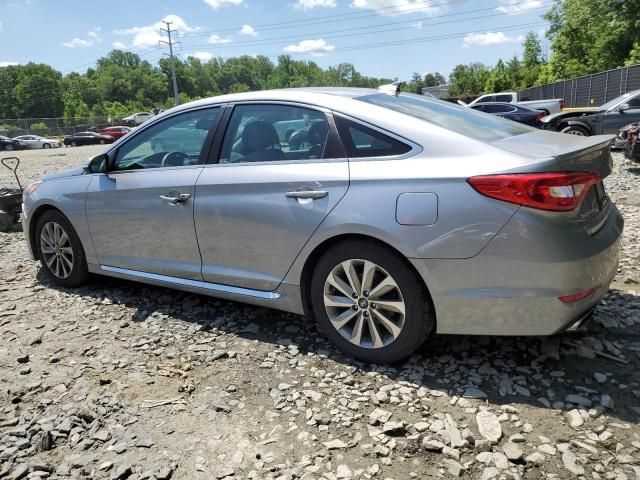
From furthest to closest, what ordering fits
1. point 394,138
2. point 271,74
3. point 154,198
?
1. point 271,74
2. point 154,198
3. point 394,138

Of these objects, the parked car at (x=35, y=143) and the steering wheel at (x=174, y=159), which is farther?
the parked car at (x=35, y=143)

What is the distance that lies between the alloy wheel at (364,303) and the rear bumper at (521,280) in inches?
9.9

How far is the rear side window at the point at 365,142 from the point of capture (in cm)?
303

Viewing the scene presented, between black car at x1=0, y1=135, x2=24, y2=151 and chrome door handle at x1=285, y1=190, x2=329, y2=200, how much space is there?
163 ft

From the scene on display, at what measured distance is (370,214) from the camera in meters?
2.94

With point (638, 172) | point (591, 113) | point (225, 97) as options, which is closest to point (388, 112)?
point (225, 97)

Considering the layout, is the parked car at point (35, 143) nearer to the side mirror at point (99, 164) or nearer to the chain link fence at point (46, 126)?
the chain link fence at point (46, 126)

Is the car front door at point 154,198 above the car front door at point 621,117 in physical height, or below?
above

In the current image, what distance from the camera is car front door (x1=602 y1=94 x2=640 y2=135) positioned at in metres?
12.7

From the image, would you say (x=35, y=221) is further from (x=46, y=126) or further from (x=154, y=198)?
(x=46, y=126)

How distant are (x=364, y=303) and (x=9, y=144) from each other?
50352 mm

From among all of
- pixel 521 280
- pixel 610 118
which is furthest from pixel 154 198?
pixel 610 118

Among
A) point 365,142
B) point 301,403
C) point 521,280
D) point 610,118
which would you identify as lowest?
point 301,403

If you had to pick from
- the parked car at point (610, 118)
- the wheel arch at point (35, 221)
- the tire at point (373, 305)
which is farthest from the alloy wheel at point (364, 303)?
the parked car at point (610, 118)
